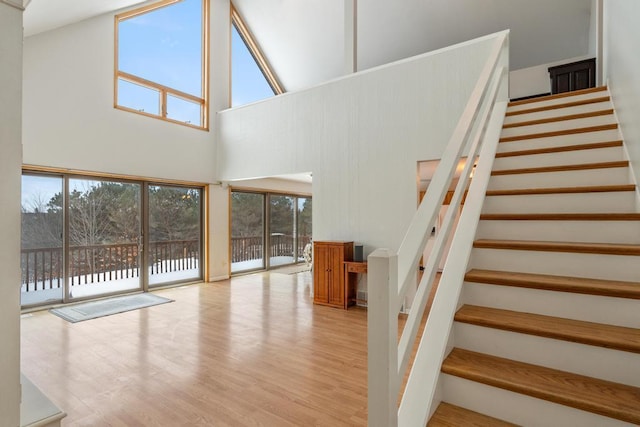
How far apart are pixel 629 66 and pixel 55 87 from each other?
6750 mm

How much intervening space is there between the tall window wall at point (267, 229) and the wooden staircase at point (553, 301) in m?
6.19

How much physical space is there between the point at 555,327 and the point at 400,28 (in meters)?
6.74

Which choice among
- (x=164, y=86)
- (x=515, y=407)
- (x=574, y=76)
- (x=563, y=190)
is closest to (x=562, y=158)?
(x=563, y=190)

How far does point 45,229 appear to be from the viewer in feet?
16.0

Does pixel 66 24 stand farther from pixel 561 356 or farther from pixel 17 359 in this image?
pixel 561 356

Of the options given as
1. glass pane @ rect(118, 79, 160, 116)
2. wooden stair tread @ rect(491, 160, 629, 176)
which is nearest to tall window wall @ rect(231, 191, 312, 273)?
glass pane @ rect(118, 79, 160, 116)

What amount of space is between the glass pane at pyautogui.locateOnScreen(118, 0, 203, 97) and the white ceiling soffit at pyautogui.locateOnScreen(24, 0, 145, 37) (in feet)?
2.20

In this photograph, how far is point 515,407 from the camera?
1.29m

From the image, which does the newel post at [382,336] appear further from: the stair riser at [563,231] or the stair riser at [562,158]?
the stair riser at [562,158]

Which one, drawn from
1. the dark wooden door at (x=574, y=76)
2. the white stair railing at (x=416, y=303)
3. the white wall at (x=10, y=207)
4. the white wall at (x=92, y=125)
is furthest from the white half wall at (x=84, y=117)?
the dark wooden door at (x=574, y=76)

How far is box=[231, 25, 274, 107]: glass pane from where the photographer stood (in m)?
7.77

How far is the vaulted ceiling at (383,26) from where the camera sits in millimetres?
5262

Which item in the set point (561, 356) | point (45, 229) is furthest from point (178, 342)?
point (561, 356)

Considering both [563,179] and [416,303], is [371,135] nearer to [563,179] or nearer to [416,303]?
[563,179]
